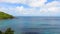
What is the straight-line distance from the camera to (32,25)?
13.4 ft

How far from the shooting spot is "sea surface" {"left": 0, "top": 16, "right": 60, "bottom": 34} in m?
4.03

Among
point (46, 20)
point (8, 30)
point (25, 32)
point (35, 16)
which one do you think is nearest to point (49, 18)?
point (46, 20)

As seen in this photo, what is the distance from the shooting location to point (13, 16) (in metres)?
4.09

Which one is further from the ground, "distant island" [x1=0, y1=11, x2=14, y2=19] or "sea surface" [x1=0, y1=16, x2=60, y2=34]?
"distant island" [x1=0, y1=11, x2=14, y2=19]

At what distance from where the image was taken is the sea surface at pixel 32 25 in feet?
13.2

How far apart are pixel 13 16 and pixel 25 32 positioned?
22.2 inches

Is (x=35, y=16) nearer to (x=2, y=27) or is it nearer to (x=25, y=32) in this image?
(x=25, y=32)

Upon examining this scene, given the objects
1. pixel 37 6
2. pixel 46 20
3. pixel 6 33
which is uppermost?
pixel 37 6

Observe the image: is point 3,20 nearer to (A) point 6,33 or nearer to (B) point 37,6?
(A) point 6,33

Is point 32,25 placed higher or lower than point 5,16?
lower

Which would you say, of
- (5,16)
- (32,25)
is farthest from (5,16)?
(32,25)

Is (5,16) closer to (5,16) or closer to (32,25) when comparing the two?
(5,16)

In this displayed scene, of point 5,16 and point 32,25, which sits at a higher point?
point 5,16

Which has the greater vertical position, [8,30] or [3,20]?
[3,20]
